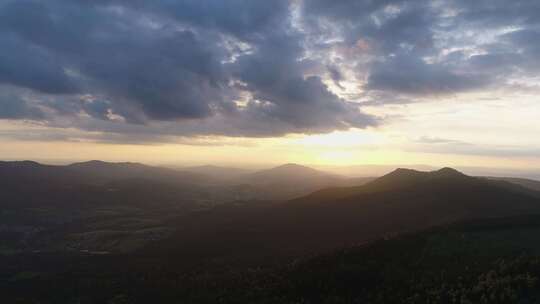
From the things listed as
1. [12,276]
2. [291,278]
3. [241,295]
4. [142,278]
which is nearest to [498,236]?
[291,278]

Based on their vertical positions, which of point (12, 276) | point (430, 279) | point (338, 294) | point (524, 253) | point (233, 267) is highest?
point (524, 253)

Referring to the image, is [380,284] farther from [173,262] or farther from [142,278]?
[173,262]

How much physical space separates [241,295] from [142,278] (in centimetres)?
6995

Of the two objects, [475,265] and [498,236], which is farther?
[498,236]

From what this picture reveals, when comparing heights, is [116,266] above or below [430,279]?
below

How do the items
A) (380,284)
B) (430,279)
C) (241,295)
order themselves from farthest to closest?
(241,295)
(380,284)
(430,279)

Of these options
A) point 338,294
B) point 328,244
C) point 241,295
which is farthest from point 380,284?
point 328,244

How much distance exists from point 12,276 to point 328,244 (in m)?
155

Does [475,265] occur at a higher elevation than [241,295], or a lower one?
higher

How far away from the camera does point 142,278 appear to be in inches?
6555

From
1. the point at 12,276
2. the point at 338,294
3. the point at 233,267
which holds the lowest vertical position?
the point at 12,276

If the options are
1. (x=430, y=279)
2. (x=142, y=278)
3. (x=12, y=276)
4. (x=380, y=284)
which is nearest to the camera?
(x=430, y=279)

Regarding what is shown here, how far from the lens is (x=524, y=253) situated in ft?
307

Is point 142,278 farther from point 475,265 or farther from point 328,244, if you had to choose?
point 475,265
